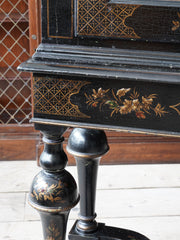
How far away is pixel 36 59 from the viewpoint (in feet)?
1.89

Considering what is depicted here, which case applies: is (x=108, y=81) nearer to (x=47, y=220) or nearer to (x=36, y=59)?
(x=36, y=59)

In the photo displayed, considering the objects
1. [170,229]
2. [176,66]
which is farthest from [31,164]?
[176,66]

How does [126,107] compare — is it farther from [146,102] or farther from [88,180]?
[88,180]

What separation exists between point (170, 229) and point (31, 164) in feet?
2.17

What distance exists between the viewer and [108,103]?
0.59m

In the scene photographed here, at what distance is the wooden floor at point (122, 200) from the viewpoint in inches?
45.5

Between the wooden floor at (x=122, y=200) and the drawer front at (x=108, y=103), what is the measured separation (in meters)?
0.62

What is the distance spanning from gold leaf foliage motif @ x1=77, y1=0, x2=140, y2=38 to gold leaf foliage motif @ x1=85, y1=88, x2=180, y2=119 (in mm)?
83

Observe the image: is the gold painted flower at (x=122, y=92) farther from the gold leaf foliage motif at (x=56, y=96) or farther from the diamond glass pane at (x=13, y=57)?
the diamond glass pane at (x=13, y=57)

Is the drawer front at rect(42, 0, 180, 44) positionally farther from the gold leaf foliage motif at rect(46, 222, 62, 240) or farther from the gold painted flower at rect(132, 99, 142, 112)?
the gold leaf foliage motif at rect(46, 222, 62, 240)

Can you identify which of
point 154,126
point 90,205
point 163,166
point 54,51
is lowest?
point 163,166

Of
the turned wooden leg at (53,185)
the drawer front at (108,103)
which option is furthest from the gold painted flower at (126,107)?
the turned wooden leg at (53,185)

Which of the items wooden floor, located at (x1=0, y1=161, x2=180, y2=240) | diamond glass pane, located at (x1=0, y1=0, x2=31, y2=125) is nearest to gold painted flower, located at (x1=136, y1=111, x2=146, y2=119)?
wooden floor, located at (x1=0, y1=161, x2=180, y2=240)

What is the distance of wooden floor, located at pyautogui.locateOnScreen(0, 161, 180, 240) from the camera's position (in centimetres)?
116
